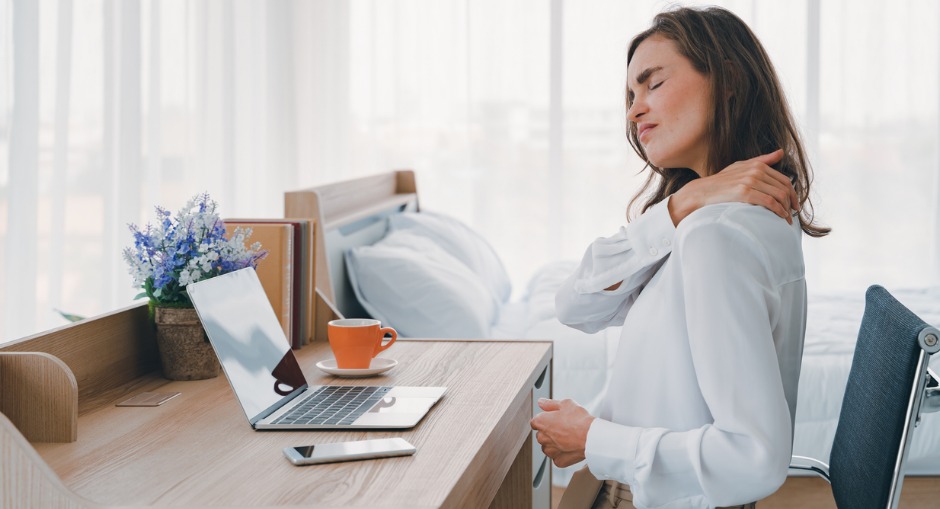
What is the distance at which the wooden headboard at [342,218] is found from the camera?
6.77 ft

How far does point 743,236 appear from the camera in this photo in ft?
3.34

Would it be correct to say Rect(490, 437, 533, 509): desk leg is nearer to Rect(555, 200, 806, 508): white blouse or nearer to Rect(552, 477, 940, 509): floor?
Rect(555, 200, 806, 508): white blouse

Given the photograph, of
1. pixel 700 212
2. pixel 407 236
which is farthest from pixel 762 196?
pixel 407 236

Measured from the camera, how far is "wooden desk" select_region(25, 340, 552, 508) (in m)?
0.91

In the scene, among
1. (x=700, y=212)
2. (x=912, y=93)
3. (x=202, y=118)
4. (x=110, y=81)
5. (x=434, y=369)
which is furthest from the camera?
(x=912, y=93)

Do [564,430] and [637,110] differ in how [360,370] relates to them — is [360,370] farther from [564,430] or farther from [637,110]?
[637,110]

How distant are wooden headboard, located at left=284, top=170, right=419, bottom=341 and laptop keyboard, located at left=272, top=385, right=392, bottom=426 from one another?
0.35m

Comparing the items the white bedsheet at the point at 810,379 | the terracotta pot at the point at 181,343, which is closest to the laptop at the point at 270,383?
the terracotta pot at the point at 181,343

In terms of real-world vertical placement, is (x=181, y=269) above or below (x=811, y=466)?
above

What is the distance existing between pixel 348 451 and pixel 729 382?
1.38ft

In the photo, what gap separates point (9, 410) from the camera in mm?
1072

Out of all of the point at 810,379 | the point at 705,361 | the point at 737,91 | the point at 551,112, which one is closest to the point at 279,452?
the point at 705,361

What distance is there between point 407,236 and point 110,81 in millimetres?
993

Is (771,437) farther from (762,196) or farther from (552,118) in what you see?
(552,118)
